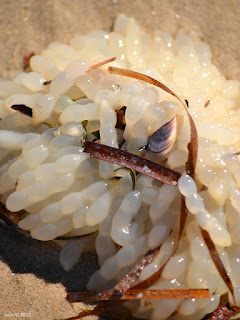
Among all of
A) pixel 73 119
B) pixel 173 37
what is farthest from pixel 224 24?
pixel 73 119

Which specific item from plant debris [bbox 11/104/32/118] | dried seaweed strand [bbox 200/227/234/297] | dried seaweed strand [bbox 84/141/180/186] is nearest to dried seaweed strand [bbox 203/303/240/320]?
dried seaweed strand [bbox 200/227/234/297]

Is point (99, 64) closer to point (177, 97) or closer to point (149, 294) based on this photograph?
point (177, 97)

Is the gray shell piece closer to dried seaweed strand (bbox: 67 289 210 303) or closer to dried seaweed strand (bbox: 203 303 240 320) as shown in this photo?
dried seaweed strand (bbox: 67 289 210 303)

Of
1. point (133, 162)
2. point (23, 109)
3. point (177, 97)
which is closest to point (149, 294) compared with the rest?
point (133, 162)

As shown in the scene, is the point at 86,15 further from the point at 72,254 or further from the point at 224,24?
the point at 72,254

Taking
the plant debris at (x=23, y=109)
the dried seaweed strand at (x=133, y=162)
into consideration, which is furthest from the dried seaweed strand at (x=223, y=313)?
the plant debris at (x=23, y=109)

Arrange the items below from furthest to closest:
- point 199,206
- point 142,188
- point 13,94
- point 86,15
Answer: point 86,15 < point 13,94 < point 142,188 < point 199,206
